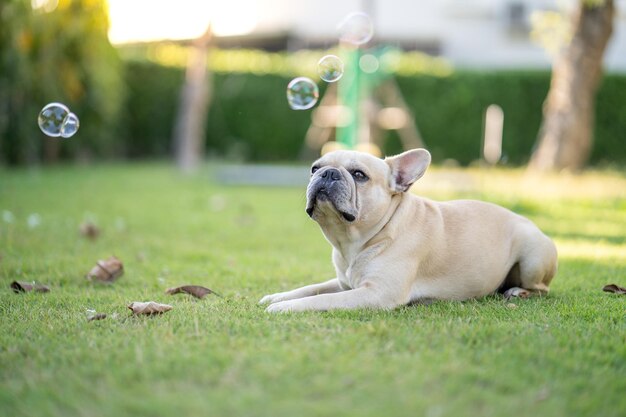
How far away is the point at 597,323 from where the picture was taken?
3.84 meters

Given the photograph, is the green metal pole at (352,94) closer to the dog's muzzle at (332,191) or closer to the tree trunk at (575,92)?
the tree trunk at (575,92)

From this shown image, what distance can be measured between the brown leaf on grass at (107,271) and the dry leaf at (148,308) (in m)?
1.13

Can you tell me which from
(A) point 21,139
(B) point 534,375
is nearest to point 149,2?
(A) point 21,139

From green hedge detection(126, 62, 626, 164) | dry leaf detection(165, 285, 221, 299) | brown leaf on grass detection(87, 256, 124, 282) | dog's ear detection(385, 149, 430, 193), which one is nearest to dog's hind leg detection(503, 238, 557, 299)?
dog's ear detection(385, 149, 430, 193)

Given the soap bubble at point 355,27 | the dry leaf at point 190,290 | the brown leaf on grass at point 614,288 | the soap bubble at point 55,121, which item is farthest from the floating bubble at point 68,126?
the brown leaf on grass at point 614,288

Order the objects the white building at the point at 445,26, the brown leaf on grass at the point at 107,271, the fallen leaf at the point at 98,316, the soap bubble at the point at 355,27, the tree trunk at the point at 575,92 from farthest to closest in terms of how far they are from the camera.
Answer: the white building at the point at 445,26 < the tree trunk at the point at 575,92 < the soap bubble at the point at 355,27 < the brown leaf on grass at the point at 107,271 < the fallen leaf at the point at 98,316

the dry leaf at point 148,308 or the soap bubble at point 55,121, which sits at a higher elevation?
the soap bubble at point 55,121

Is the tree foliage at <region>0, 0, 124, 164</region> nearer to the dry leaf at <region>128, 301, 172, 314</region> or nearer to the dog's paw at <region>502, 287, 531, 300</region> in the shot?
the dry leaf at <region>128, 301, 172, 314</region>

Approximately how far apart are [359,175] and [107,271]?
77.7 inches

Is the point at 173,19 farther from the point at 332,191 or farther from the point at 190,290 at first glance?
the point at 332,191

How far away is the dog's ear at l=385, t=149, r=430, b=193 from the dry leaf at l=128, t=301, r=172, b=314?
1.57m

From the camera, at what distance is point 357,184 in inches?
177

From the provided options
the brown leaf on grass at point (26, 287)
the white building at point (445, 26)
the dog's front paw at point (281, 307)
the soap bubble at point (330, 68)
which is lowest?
the brown leaf on grass at point (26, 287)

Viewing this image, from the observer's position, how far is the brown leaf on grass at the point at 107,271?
16.9ft
